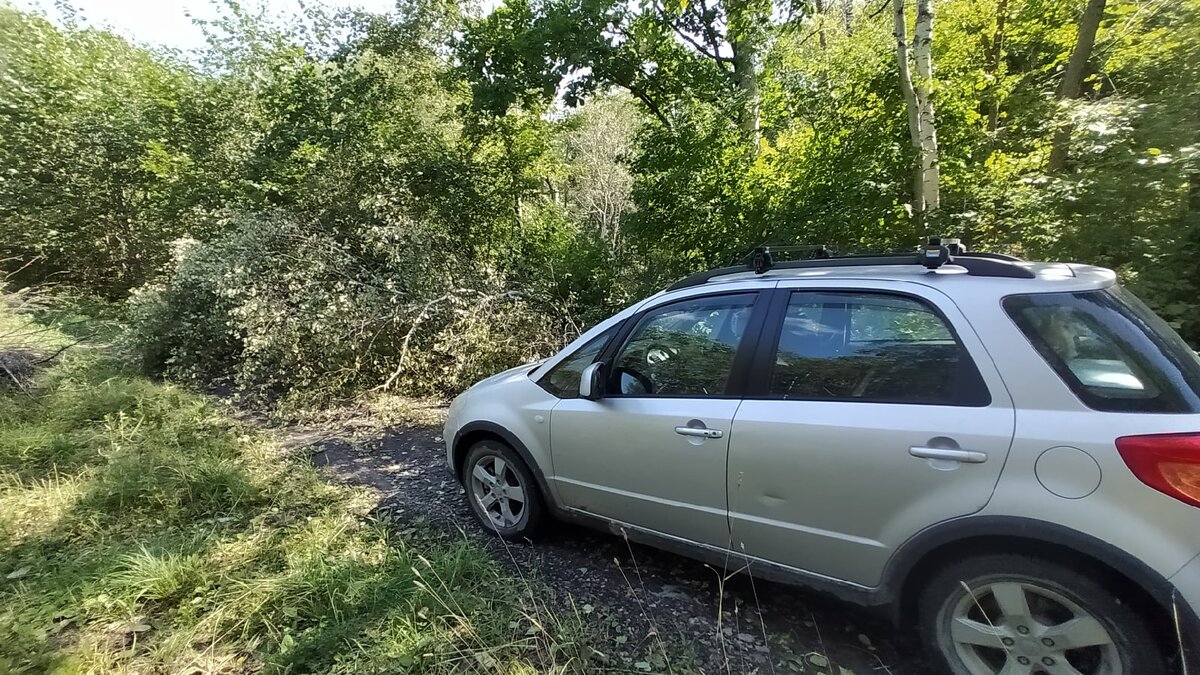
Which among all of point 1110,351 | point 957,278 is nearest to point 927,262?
point 957,278

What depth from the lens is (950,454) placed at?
205 cm

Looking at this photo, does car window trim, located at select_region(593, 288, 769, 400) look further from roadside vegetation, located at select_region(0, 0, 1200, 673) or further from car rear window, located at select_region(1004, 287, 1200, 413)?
roadside vegetation, located at select_region(0, 0, 1200, 673)

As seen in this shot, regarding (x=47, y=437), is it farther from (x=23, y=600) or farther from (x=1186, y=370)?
(x=1186, y=370)

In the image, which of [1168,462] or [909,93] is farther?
[909,93]

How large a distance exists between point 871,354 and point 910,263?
1.77 ft

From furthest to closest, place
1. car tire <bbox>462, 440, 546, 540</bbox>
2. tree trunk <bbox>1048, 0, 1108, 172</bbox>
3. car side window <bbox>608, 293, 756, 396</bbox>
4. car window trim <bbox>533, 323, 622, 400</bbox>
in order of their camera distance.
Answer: tree trunk <bbox>1048, 0, 1108, 172</bbox>, car tire <bbox>462, 440, 546, 540</bbox>, car window trim <bbox>533, 323, 622, 400</bbox>, car side window <bbox>608, 293, 756, 396</bbox>

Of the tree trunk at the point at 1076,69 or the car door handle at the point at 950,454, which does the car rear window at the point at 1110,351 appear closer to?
the car door handle at the point at 950,454

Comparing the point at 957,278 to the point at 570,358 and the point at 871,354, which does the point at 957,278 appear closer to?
the point at 871,354

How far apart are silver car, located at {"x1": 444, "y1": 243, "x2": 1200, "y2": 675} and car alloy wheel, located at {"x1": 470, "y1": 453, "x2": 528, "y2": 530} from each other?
28.6 inches

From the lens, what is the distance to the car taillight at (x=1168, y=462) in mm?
1709

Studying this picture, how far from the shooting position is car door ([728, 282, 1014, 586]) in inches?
81.7

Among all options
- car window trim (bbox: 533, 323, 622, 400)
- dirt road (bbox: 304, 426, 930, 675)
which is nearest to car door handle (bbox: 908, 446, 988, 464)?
dirt road (bbox: 304, 426, 930, 675)

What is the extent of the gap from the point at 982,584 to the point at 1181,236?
12.8 ft

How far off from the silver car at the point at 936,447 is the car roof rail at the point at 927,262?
0.02 m
